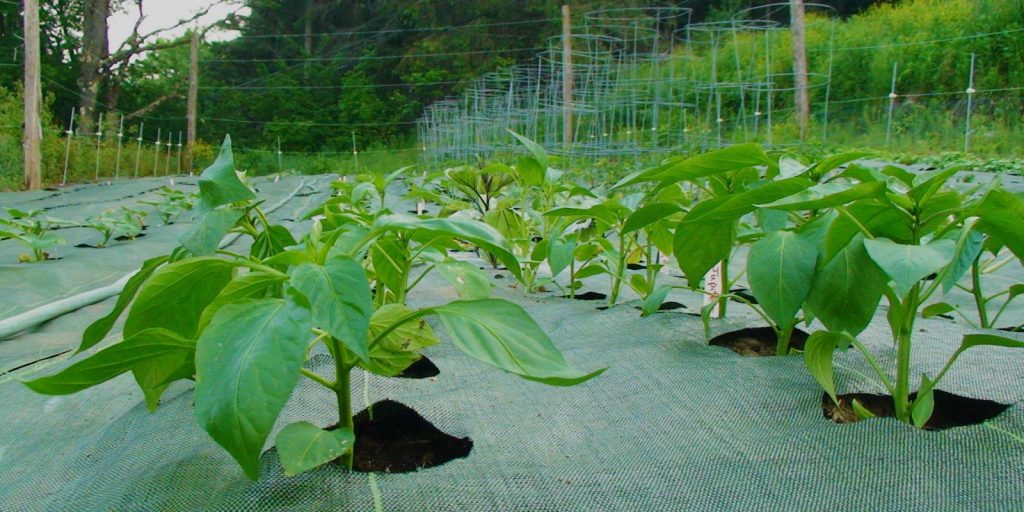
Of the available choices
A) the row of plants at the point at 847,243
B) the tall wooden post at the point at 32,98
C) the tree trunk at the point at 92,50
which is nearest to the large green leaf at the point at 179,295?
the row of plants at the point at 847,243

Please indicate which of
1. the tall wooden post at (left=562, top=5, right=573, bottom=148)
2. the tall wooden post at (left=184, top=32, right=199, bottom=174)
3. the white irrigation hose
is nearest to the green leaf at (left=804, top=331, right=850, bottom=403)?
the white irrigation hose

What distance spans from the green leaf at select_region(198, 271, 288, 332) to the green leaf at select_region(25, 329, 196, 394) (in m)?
0.03

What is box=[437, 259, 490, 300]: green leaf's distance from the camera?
4.19 ft

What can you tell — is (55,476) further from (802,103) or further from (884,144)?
(884,144)

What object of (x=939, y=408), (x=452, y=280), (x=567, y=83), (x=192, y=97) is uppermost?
(x=192, y=97)

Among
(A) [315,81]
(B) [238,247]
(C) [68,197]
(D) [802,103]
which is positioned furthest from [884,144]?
(A) [315,81]

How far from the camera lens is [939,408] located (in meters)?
1.04

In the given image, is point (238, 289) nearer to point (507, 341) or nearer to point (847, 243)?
point (507, 341)

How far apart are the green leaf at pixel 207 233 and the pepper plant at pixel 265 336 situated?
0.08 m

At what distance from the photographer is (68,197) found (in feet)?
27.5

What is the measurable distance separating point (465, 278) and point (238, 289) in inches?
24.9

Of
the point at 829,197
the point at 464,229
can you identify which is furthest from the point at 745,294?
the point at 464,229

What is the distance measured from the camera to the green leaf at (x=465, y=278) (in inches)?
50.3

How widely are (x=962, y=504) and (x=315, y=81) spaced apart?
1042 inches
